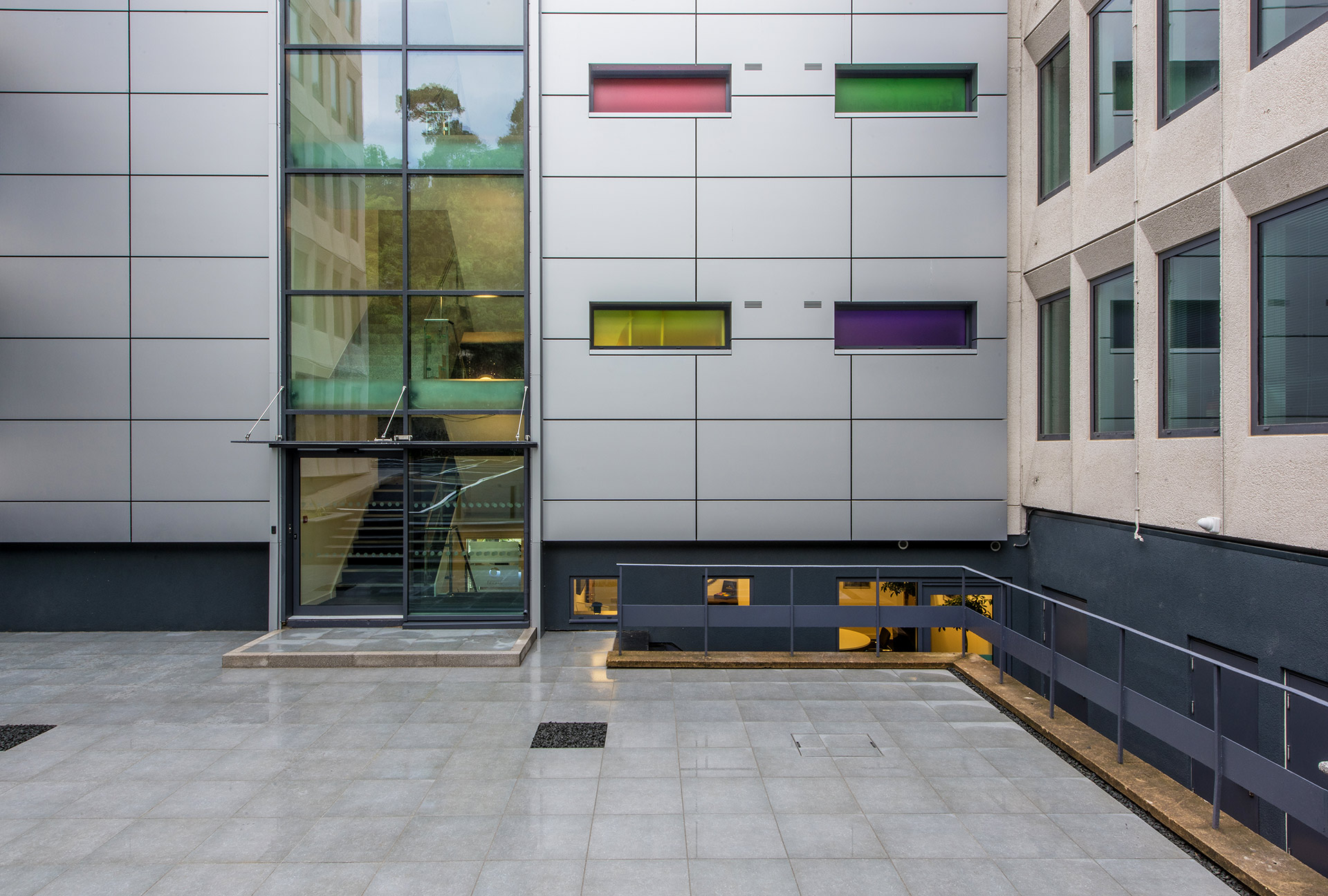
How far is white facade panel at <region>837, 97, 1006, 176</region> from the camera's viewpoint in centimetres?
947

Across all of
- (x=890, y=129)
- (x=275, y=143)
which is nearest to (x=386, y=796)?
(x=275, y=143)

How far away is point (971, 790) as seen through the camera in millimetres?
5152

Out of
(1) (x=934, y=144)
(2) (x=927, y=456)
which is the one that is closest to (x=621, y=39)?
(1) (x=934, y=144)

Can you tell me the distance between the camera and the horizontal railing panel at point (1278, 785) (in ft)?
12.4

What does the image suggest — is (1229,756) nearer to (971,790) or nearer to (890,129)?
(971,790)

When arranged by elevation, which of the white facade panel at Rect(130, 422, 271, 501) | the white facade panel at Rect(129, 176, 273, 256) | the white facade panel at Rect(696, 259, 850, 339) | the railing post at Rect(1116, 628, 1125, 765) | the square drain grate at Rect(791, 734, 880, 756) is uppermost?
the white facade panel at Rect(129, 176, 273, 256)

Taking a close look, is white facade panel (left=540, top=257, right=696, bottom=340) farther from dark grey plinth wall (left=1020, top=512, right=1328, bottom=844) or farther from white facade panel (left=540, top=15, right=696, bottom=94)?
dark grey plinth wall (left=1020, top=512, right=1328, bottom=844)

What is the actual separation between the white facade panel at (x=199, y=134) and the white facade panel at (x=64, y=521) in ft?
15.4

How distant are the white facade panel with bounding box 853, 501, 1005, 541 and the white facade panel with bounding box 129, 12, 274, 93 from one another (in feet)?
33.8

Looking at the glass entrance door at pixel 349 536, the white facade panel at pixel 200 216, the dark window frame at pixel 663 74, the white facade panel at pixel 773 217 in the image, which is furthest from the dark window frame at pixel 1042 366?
the white facade panel at pixel 200 216

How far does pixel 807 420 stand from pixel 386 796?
6.72m

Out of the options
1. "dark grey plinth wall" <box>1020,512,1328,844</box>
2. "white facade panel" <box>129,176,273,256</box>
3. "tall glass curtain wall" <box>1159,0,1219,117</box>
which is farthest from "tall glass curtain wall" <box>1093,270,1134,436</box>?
"white facade panel" <box>129,176,273,256</box>

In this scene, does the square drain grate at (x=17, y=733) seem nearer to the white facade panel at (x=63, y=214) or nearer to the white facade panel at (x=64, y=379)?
the white facade panel at (x=64, y=379)

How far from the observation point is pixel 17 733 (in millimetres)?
6230
